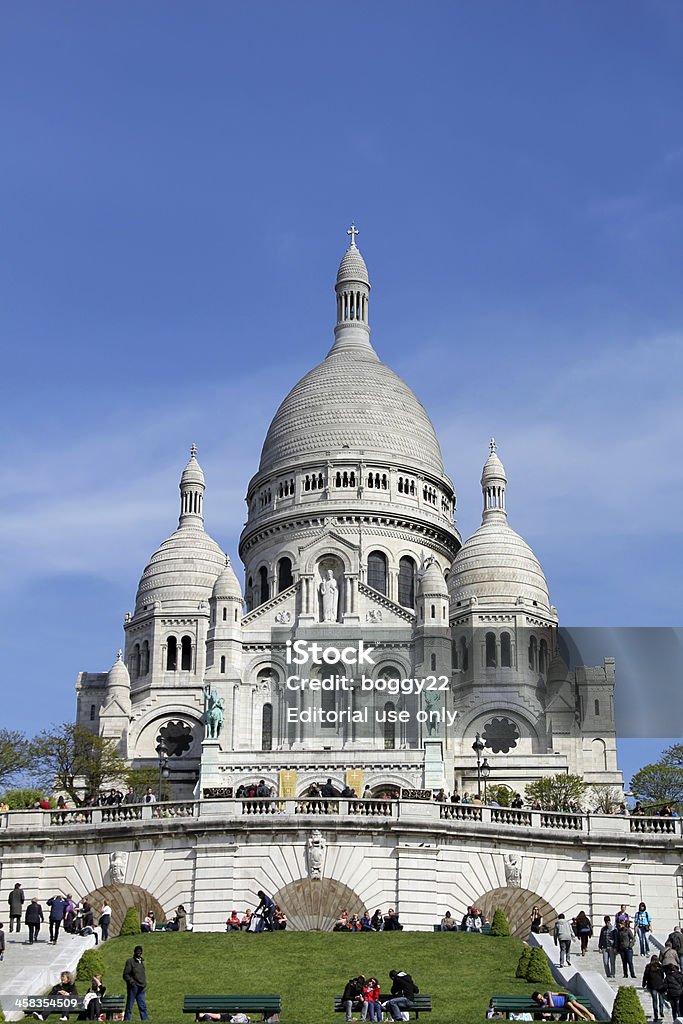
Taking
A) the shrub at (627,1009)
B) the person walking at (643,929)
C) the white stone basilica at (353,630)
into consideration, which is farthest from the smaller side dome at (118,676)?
the shrub at (627,1009)

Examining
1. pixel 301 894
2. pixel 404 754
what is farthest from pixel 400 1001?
pixel 404 754

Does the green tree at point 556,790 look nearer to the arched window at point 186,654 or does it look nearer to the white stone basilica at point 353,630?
the white stone basilica at point 353,630

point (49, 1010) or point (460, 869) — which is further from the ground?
point (460, 869)

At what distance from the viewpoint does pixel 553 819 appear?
50719 millimetres

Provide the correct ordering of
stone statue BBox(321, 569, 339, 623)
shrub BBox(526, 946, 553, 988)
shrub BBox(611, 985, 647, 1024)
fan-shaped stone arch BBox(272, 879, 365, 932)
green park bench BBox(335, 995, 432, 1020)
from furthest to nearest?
stone statue BBox(321, 569, 339, 623)
fan-shaped stone arch BBox(272, 879, 365, 932)
shrub BBox(526, 946, 553, 988)
green park bench BBox(335, 995, 432, 1020)
shrub BBox(611, 985, 647, 1024)

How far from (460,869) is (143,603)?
61.1 metres

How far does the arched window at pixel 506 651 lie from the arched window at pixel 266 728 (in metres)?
14.6

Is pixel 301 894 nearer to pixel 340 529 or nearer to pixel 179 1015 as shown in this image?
pixel 179 1015

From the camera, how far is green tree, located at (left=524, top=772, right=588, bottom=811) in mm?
81875

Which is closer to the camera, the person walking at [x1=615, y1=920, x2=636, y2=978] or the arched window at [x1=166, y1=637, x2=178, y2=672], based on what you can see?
the person walking at [x1=615, y1=920, x2=636, y2=978]

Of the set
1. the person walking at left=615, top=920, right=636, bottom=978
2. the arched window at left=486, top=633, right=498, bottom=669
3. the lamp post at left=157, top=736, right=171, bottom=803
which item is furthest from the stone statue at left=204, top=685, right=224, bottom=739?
the person walking at left=615, top=920, right=636, bottom=978

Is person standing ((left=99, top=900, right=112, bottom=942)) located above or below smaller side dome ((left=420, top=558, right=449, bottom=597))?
below

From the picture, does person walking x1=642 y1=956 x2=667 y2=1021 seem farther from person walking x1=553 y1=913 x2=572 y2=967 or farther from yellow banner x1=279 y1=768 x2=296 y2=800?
yellow banner x1=279 y1=768 x2=296 y2=800

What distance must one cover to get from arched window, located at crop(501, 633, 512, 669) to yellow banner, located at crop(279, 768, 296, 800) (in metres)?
22.1
